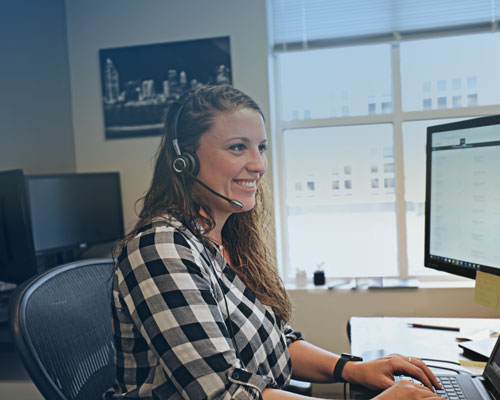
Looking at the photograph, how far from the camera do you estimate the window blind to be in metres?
2.53

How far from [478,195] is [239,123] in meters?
0.62

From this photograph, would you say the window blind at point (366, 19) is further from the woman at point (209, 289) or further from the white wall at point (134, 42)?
the woman at point (209, 289)

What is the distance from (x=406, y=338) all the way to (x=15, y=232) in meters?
1.46

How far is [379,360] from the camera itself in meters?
1.06

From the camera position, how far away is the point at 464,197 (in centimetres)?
124

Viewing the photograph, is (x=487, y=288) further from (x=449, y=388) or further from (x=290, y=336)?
(x=290, y=336)

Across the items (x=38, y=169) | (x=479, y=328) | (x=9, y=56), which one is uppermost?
(x=9, y=56)

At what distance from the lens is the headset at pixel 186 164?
105 cm

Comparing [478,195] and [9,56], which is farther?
[9,56]

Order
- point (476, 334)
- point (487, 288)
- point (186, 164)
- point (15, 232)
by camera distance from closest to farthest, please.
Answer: point (186, 164) < point (487, 288) < point (476, 334) < point (15, 232)

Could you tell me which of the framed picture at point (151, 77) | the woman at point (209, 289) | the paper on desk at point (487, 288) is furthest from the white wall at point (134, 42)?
the paper on desk at point (487, 288)

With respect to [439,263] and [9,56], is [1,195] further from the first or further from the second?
[439,263]

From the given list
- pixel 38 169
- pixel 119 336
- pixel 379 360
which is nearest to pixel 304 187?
pixel 38 169

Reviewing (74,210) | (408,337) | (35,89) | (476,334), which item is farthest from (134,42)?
(476,334)
